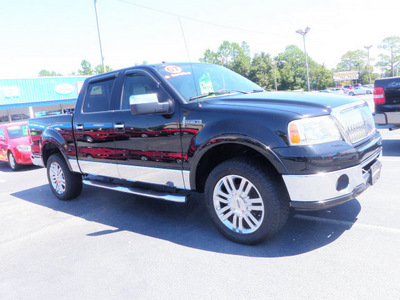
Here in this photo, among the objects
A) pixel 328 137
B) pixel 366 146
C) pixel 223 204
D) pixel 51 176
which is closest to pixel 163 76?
pixel 223 204

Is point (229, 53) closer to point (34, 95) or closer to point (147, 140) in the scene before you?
point (34, 95)

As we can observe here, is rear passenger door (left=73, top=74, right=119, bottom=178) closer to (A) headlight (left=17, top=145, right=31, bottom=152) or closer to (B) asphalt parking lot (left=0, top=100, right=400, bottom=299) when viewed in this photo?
(B) asphalt parking lot (left=0, top=100, right=400, bottom=299)

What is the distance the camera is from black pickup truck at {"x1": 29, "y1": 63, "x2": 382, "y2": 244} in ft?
9.25

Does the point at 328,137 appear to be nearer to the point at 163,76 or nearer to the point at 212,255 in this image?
the point at 212,255

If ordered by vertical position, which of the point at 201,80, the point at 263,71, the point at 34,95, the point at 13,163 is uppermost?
the point at 263,71

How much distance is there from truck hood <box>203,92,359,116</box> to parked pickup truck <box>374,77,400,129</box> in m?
3.99

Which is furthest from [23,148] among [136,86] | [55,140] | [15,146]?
[136,86]

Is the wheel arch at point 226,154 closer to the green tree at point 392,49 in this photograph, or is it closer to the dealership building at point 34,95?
the dealership building at point 34,95

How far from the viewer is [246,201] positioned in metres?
3.17

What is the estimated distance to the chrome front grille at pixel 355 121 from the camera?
303cm

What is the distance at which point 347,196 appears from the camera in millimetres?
2822

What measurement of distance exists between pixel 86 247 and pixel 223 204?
159 centimetres

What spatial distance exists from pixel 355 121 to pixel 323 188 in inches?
37.2

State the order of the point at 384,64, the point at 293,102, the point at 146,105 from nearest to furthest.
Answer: the point at 293,102, the point at 146,105, the point at 384,64
